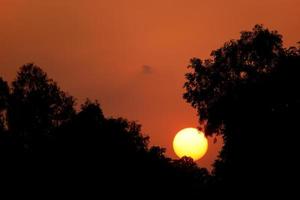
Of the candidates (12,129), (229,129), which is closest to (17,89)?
(12,129)

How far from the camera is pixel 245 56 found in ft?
147

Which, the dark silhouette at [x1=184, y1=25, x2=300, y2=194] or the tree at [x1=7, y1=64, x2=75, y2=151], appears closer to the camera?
the dark silhouette at [x1=184, y1=25, x2=300, y2=194]

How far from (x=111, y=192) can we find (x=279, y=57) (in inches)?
719

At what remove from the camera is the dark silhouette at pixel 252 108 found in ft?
128

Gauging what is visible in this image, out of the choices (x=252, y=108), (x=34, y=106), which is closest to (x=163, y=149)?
(x=34, y=106)

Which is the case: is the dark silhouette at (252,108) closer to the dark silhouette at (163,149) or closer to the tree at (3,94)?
the dark silhouette at (163,149)

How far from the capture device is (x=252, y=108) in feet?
137

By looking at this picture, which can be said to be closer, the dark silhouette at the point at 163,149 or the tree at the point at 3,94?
the dark silhouette at the point at 163,149

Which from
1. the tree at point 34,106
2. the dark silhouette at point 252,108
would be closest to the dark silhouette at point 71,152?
the tree at point 34,106

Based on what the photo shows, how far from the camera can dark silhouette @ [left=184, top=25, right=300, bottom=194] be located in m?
39.1

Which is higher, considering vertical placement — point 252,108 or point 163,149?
point 163,149

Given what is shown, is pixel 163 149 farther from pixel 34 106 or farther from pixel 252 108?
pixel 252 108

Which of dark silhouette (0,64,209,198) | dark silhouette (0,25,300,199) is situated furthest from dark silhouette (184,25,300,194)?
dark silhouette (0,64,209,198)

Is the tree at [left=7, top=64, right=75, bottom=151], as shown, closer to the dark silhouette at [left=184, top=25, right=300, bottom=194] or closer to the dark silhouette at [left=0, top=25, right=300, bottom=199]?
the dark silhouette at [left=0, top=25, right=300, bottom=199]
